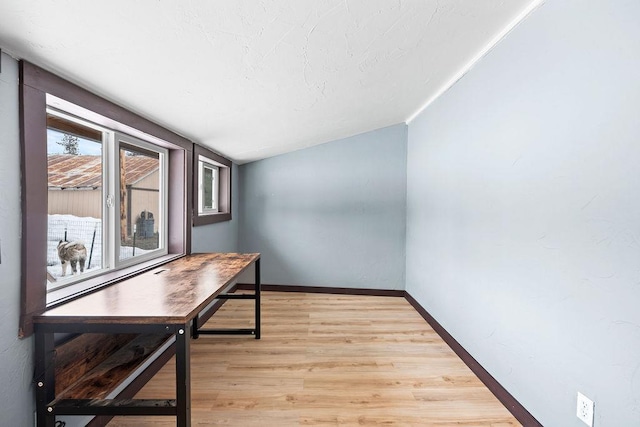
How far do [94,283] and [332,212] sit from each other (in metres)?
2.76

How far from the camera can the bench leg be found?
1.15 m

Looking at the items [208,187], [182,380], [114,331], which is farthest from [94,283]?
[208,187]

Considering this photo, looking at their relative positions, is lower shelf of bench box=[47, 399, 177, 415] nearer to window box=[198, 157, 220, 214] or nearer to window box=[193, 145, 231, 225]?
window box=[193, 145, 231, 225]

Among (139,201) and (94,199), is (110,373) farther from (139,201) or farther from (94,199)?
(139,201)

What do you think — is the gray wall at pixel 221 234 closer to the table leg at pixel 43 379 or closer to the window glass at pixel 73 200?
the window glass at pixel 73 200

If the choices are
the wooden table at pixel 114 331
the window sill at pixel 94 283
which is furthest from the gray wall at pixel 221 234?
the wooden table at pixel 114 331

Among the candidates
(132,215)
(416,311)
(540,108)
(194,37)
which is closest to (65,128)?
(132,215)

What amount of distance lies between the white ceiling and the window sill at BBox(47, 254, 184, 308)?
1043 mm

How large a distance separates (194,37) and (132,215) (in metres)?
1.46

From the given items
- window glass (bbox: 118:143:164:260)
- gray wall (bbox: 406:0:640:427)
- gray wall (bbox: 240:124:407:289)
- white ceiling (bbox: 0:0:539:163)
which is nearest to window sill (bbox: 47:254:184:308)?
window glass (bbox: 118:143:164:260)

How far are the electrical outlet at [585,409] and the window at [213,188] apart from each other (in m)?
2.97

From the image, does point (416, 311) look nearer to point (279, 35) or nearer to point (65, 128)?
point (279, 35)

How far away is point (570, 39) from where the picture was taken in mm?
1310

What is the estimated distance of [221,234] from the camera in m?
3.48
